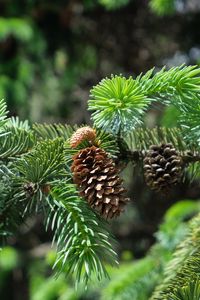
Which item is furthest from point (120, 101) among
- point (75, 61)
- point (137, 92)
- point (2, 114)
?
point (75, 61)

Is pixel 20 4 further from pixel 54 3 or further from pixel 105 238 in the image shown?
pixel 105 238

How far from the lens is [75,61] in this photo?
9.23ft

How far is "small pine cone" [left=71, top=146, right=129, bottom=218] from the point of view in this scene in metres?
0.67

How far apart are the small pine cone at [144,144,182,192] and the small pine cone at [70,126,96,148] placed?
88mm

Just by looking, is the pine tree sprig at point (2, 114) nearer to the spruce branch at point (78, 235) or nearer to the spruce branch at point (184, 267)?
the spruce branch at point (78, 235)

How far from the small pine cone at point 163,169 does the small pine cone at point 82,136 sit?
88mm

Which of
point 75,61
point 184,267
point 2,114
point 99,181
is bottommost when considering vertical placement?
point 184,267

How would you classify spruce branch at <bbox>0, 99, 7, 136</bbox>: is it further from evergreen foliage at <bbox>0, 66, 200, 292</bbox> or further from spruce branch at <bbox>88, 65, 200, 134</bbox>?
spruce branch at <bbox>88, 65, 200, 134</bbox>

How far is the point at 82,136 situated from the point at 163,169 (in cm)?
11

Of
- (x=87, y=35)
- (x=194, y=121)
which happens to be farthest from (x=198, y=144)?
(x=87, y=35)

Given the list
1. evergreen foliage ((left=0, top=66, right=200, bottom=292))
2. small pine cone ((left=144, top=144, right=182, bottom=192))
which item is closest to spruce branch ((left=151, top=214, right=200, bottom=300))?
evergreen foliage ((left=0, top=66, right=200, bottom=292))

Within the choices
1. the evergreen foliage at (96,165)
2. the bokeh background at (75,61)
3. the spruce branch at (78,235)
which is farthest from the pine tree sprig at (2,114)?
the bokeh background at (75,61)

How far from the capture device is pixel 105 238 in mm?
672

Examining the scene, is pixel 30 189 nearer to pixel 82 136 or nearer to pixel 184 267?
pixel 82 136
